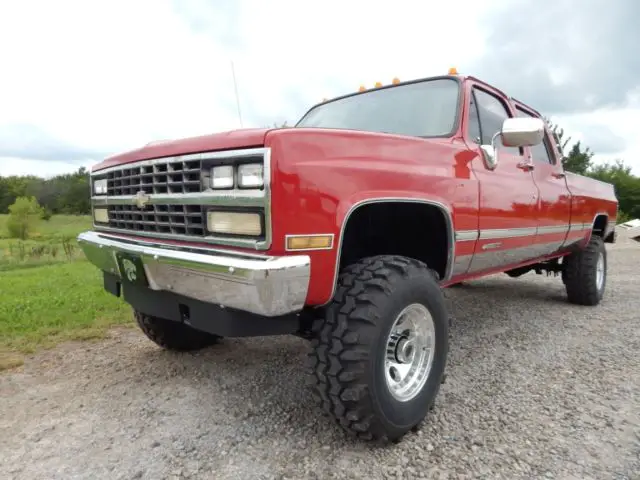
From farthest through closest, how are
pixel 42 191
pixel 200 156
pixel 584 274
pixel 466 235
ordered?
pixel 42 191
pixel 584 274
pixel 466 235
pixel 200 156

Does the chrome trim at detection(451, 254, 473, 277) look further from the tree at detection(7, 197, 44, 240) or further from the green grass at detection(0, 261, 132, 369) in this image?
the tree at detection(7, 197, 44, 240)

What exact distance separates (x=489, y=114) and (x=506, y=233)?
95 cm

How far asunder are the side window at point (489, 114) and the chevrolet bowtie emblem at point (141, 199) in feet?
7.79

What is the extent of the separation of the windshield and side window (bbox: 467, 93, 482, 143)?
18 centimetres

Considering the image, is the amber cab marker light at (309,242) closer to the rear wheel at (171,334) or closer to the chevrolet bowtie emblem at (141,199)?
the chevrolet bowtie emblem at (141,199)

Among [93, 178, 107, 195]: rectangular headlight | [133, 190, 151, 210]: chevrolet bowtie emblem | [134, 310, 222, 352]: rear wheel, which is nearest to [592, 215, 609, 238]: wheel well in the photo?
[134, 310, 222, 352]: rear wheel

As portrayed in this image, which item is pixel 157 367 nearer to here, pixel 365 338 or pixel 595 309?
pixel 365 338

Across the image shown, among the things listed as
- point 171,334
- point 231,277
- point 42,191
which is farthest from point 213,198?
point 42,191

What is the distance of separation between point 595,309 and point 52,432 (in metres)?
5.36

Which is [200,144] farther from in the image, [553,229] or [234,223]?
[553,229]

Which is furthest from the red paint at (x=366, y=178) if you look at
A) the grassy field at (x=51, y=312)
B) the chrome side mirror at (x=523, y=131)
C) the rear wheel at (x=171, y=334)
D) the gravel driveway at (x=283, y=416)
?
the grassy field at (x=51, y=312)

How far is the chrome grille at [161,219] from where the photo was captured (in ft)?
7.07

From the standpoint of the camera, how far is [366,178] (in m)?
2.13

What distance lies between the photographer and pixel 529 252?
389cm
